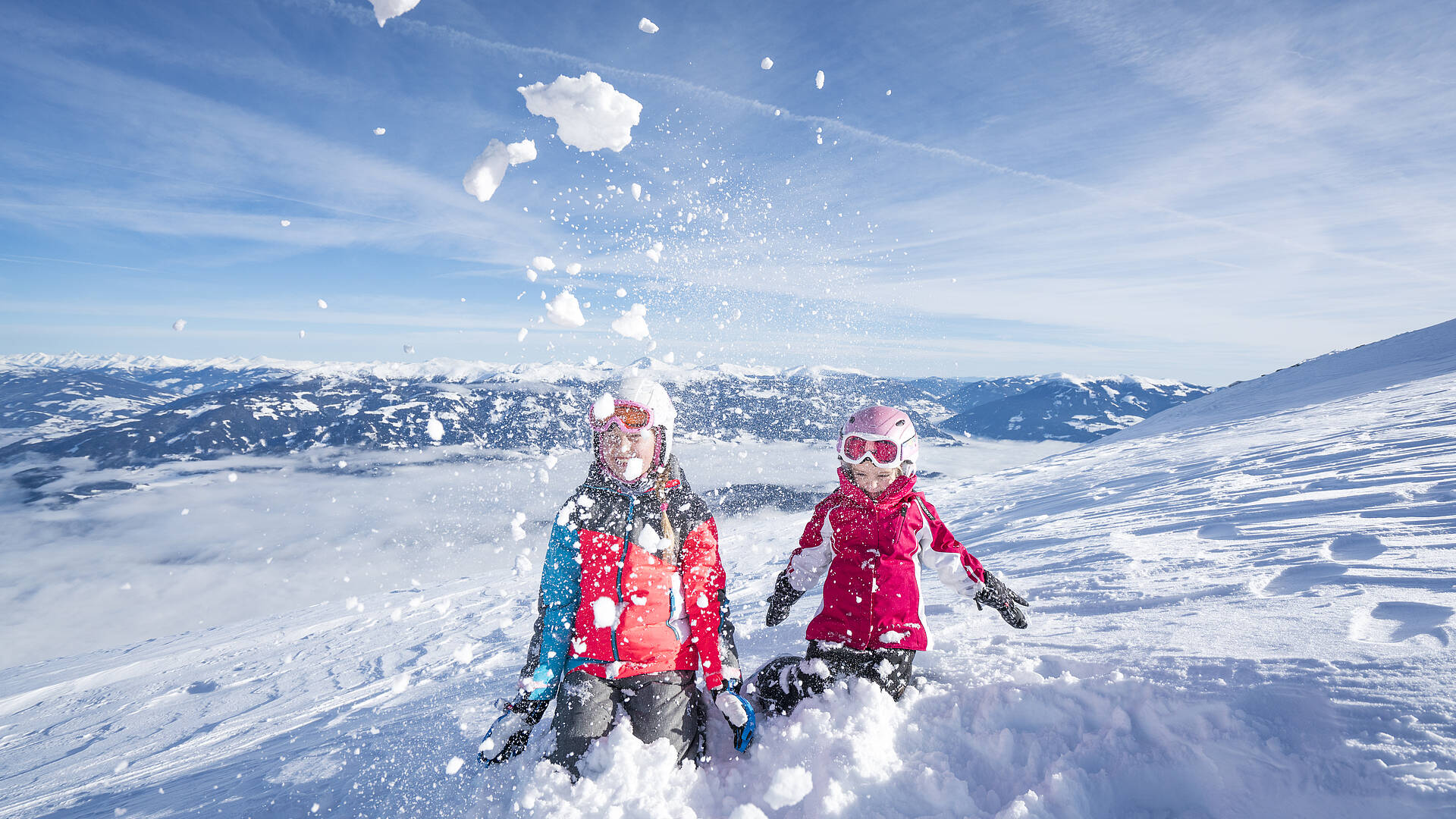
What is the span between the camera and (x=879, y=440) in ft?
11.0

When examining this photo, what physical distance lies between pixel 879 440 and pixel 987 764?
163 centimetres

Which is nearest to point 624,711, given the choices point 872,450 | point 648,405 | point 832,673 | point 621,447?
point 832,673

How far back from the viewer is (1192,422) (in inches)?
623

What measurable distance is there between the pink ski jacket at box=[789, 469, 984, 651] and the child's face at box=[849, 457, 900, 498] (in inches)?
1.4

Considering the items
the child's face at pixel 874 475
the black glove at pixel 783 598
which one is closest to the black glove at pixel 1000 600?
the child's face at pixel 874 475

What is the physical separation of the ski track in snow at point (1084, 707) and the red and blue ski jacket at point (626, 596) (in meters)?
0.39

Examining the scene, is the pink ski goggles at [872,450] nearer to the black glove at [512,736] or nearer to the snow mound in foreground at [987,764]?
the snow mound in foreground at [987,764]

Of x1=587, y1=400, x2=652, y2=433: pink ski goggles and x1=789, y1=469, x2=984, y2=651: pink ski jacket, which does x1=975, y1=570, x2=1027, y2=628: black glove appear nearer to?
x1=789, y1=469, x2=984, y2=651: pink ski jacket

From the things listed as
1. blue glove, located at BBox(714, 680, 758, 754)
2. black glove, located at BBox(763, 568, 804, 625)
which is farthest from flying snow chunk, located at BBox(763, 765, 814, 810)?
black glove, located at BBox(763, 568, 804, 625)

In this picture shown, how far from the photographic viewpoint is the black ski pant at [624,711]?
275 cm

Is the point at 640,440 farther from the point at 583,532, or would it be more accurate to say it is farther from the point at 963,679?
the point at 963,679

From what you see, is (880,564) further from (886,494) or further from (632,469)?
(632,469)

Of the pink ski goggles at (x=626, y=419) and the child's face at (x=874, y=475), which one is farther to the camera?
the child's face at (x=874, y=475)

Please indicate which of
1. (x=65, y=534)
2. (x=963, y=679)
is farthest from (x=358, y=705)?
(x=65, y=534)
